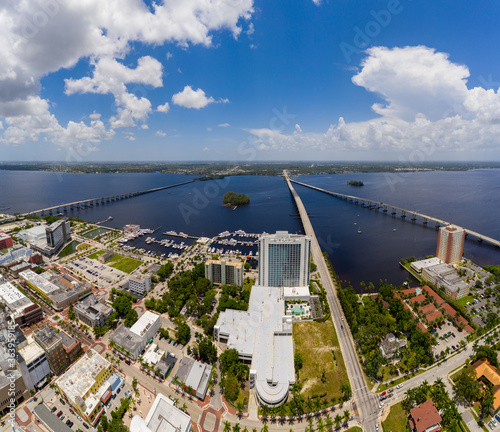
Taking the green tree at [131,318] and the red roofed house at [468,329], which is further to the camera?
the green tree at [131,318]

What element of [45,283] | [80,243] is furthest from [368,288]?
[80,243]

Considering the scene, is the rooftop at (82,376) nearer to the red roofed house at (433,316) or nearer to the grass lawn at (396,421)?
the grass lawn at (396,421)

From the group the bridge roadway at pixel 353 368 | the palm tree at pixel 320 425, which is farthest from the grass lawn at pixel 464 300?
the palm tree at pixel 320 425

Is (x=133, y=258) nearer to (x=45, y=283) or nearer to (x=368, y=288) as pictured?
(x=45, y=283)

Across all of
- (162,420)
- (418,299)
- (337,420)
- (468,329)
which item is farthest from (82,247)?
(468,329)

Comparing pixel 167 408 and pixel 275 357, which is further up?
pixel 167 408

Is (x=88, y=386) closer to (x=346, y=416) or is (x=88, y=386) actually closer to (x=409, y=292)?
(x=346, y=416)
